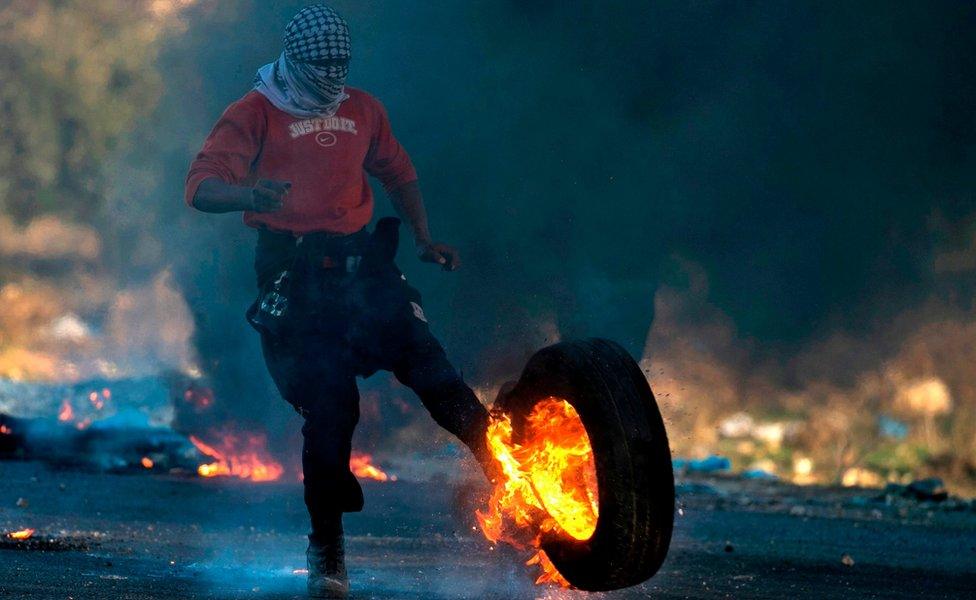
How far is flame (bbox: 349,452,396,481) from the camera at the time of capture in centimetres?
1504

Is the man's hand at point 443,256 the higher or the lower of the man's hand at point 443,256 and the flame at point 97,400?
the lower

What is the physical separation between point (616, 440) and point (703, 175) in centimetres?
960

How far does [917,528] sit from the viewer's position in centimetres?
1161

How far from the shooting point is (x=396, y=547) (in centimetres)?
836

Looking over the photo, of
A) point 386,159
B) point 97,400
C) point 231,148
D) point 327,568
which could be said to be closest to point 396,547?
point 327,568

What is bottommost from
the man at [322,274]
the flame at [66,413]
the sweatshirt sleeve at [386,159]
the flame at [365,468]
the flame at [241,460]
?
the man at [322,274]

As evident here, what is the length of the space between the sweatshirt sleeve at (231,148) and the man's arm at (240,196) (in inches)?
2.4

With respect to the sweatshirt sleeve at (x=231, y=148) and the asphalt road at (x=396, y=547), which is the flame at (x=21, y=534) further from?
the sweatshirt sleeve at (x=231, y=148)

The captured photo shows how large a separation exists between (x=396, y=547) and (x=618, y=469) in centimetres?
384

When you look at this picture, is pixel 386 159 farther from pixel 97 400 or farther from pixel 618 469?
pixel 97 400

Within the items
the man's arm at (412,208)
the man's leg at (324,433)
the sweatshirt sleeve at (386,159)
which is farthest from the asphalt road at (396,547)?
the sweatshirt sleeve at (386,159)

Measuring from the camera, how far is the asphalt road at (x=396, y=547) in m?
6.08

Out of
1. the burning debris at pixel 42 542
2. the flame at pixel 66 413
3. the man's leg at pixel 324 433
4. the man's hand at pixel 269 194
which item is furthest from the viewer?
the flame at pixel 66 413

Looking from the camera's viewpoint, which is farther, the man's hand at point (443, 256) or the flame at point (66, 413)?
the flame at point (66, 413)
